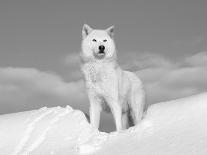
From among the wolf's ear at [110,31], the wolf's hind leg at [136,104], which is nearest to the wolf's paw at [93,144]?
the wolf's hind leg at [136,104]

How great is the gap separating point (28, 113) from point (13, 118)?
295 millimetres

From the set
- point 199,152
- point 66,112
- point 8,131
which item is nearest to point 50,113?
point 66,112

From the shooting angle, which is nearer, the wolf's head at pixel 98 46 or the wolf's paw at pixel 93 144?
the wolf's paw at pixel 93 144

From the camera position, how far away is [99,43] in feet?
23.3

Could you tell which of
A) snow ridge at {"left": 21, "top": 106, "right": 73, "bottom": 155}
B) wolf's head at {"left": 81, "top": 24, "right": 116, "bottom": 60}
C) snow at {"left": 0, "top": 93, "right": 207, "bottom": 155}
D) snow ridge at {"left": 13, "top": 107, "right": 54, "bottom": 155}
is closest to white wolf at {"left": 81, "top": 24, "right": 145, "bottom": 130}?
A: wolf's head at {"left": 81, "top": 24, "right": 116, "bottom": 60}

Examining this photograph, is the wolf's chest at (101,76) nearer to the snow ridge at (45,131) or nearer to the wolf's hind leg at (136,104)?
the wolf's hind leg at (136,104)

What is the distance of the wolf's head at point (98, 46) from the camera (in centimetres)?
711

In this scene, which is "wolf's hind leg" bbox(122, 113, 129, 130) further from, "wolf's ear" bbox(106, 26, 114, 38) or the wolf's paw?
"wolf's ear" bbox(106, 26, 114, 38)

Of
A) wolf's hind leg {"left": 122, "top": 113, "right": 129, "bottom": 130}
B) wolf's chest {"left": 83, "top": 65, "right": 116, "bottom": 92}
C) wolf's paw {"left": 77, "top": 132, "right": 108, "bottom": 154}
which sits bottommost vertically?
wolf's paw {"left": 77, "top": 132, "right": 108, "bottom": 154}

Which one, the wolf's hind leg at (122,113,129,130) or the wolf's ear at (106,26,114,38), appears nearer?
the wolf's ear at (106,26,114,38)

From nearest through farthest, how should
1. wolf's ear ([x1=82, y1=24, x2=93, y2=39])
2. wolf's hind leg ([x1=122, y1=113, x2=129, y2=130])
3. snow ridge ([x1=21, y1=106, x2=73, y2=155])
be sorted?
snow ridge ([x1=21, y1=106, x2=73, y2=155]) < wolf's ear ([x1=82, y1=24, x2=93, y2=39]) < wolf's hind leg ([x1=122, y1=113, x2=129, y2=130])

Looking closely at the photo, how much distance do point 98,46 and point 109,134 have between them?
4.71 ft

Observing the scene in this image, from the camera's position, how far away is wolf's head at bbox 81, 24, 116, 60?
711 cm

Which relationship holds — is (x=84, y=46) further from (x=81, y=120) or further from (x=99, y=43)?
(x=81, y=120)
